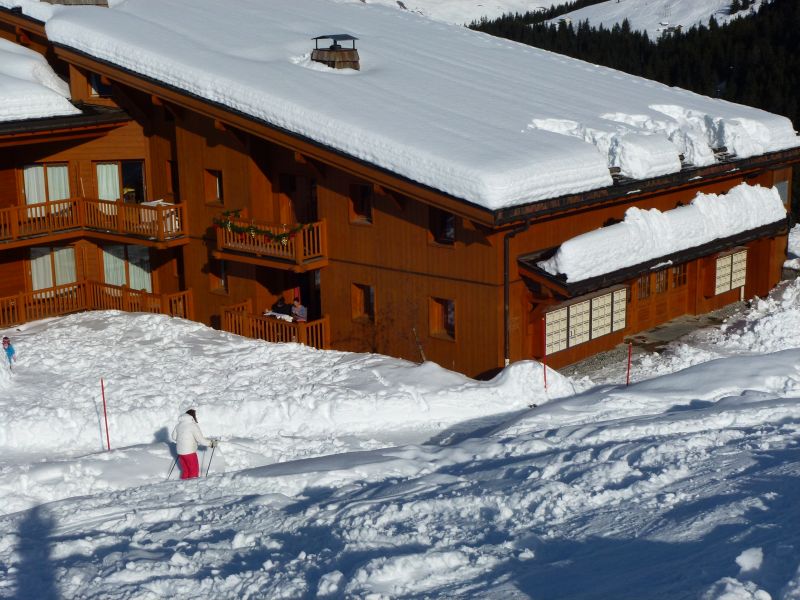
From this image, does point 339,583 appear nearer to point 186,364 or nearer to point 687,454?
point 687,454

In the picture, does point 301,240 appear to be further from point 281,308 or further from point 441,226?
point 441,226

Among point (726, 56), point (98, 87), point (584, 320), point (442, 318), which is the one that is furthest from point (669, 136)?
point (726, 56)

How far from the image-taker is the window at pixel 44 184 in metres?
28.7

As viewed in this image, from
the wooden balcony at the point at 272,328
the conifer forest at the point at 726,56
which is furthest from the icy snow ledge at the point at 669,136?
the conifer forest at the point at 726,56

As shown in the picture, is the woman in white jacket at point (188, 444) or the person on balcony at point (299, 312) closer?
the woman in white jacket at point (188, 444)

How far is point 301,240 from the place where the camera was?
82.0 feet

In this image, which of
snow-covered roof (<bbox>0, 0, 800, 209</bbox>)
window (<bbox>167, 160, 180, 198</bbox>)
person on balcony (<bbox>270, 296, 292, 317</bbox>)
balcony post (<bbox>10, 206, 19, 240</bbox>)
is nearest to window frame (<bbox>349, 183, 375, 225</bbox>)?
snow-covered roof (<bbox>0, 0, 800, 209</bbox>)

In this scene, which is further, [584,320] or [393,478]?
[584,320]

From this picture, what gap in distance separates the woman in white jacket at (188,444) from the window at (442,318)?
7.70 meters

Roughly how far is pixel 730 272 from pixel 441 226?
33.2ft

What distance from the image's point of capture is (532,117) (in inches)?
1045

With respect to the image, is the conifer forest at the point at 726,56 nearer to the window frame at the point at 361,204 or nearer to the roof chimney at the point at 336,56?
the roof chimney at the point at 336,56

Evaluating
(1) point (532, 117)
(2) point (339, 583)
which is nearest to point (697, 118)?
(1) point (532, 117)

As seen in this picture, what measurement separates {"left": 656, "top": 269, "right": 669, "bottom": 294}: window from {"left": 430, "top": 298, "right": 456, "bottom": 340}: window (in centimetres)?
663
